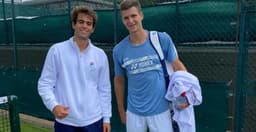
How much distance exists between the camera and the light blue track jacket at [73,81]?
2846 mm

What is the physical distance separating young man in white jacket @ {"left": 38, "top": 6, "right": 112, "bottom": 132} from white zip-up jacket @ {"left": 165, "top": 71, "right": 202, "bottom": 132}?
23.7 inches

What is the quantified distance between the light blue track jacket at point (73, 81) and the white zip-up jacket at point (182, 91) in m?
0.62

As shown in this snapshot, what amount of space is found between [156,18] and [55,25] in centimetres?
234

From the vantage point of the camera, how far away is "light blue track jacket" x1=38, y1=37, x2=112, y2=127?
2846mm

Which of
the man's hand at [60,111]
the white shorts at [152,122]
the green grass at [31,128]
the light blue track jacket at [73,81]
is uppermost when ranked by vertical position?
the light blue track jacket at [73,81]

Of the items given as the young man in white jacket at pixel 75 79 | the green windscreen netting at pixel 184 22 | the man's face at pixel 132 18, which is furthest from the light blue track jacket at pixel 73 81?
the green windscreen netting at pixel 184 22

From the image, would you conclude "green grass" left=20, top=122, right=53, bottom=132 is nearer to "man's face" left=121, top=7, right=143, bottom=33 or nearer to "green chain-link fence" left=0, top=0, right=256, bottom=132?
"green chain-link fence" left=0, top=0, right=256, bottom=132

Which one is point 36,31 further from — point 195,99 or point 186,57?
point 195,99

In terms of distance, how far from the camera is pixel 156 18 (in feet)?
17.6

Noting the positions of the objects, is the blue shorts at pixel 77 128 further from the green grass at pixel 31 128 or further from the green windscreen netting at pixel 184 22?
the green grass at pixel 31 128

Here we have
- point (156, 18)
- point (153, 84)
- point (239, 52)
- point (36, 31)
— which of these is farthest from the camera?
point (36, 31)

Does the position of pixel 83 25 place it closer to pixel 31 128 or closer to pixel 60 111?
pixel 60 111

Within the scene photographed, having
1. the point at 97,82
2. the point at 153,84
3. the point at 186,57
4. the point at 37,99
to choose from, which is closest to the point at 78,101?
the point at 97,82

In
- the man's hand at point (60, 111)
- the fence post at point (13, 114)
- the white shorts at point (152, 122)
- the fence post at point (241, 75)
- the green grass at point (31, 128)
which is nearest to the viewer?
the man's hand at point (60, 111)
